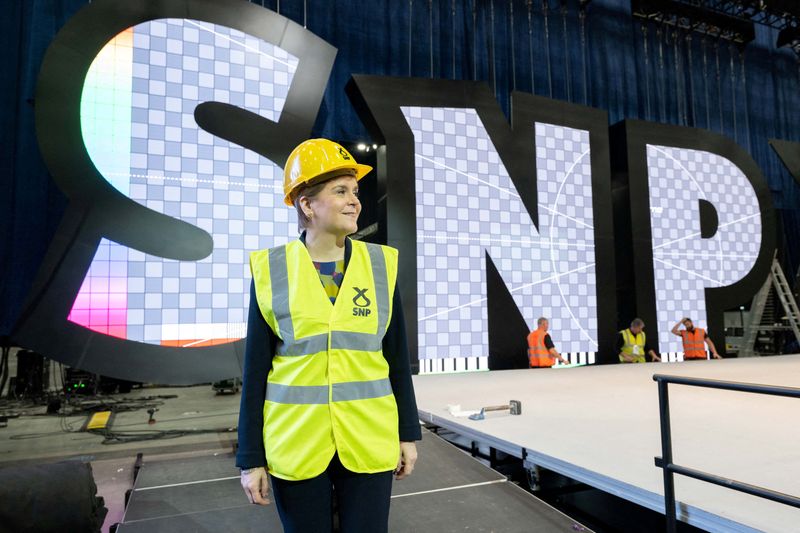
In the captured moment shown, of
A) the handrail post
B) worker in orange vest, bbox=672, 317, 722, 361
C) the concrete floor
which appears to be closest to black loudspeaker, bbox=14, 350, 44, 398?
the concrete floor

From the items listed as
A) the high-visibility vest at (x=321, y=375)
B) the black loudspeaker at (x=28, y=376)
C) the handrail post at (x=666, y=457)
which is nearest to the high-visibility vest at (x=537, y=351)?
the handrail post at (x=666, y=457)

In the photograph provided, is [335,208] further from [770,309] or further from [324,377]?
[770,309]

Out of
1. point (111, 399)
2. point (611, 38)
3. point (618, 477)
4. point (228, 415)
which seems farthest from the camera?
point (611, 38)

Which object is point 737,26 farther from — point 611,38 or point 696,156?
point 696,156

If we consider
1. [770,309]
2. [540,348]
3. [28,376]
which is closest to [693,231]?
[540,348]

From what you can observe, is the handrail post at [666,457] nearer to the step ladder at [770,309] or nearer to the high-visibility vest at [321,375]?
the high-visibility vest at [321,375]

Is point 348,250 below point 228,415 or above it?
above

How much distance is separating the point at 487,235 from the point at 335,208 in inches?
237

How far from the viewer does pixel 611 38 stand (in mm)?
10320

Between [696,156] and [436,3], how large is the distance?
5474 millimetres

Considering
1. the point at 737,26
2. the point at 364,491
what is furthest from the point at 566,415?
the point at 737,26

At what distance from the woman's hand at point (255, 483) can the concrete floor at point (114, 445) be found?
8.02 feet

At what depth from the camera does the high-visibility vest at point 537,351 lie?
6.94 meters

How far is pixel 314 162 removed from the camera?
1.30 metres
